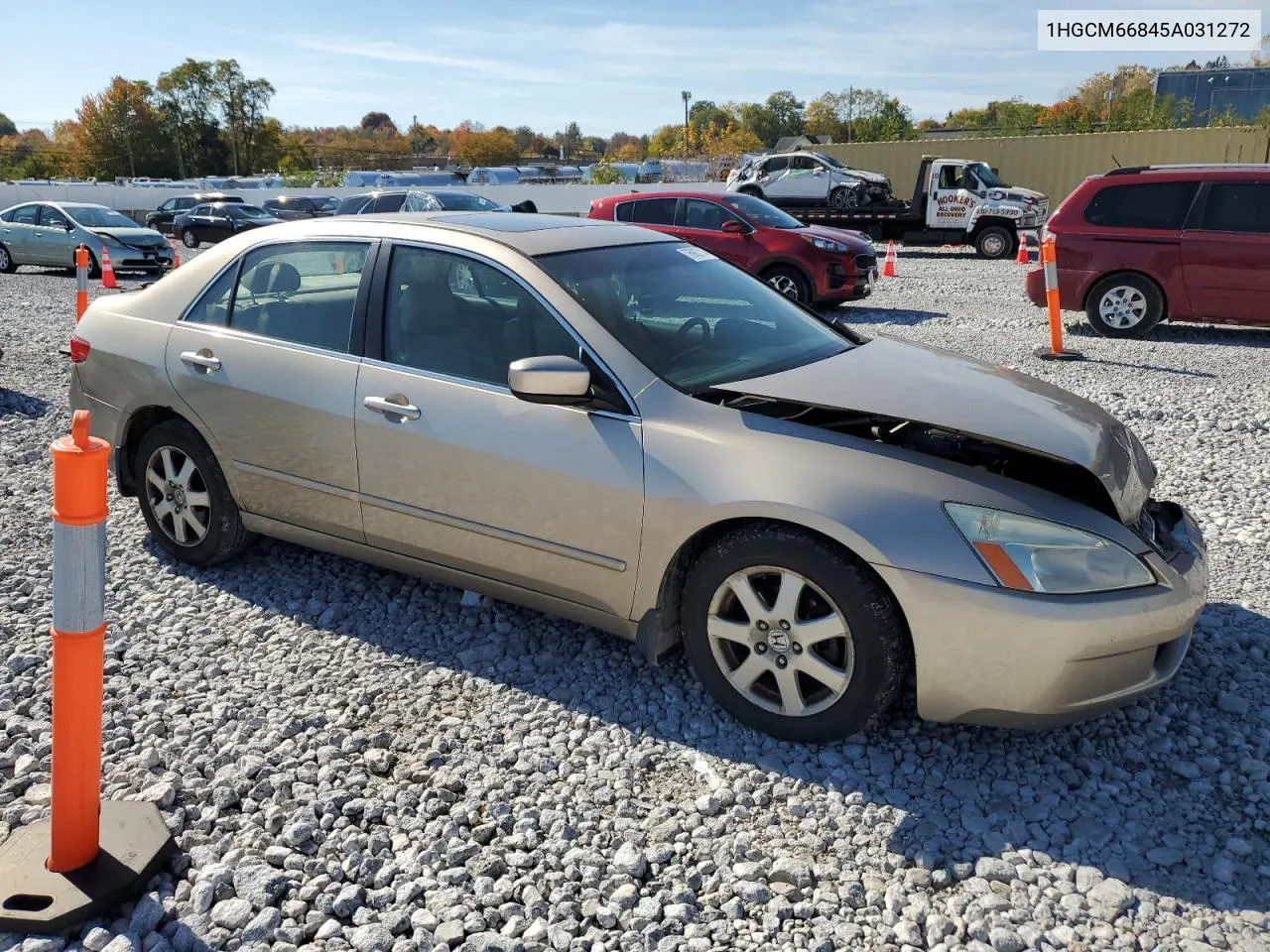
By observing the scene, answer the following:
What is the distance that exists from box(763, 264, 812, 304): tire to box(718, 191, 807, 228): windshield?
0.71 meters

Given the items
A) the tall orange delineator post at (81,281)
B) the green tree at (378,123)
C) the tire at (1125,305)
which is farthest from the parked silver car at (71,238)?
the green tree at (378,123)

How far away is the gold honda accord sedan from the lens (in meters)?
Answer: 3.02

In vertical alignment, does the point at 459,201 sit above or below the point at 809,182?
below

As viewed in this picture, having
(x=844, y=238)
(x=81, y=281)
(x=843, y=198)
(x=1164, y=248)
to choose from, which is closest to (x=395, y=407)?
(x=81, y=281)

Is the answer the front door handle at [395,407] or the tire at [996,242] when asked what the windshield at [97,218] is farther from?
the front door handle at [395,407]

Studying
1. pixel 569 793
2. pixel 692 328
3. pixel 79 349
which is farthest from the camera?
pixel 79 349

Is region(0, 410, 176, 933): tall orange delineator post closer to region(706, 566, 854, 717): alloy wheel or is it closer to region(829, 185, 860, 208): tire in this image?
region(706, 566, 854, 717): alloy wheel

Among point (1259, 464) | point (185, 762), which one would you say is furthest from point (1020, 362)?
point (185, 762)

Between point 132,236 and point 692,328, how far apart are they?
18851mm

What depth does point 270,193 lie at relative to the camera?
3578cm

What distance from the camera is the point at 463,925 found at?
2539 mm

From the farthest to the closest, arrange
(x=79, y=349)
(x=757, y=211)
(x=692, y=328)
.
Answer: (x=757, y=211) < (x=79, y=349) < (x=692, y=328)

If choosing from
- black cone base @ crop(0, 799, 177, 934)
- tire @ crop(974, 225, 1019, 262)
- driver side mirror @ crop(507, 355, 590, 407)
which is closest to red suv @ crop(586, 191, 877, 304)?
tire @ crop(974, 225, 1019, 262)

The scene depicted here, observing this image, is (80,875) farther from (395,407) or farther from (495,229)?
(495,229)
